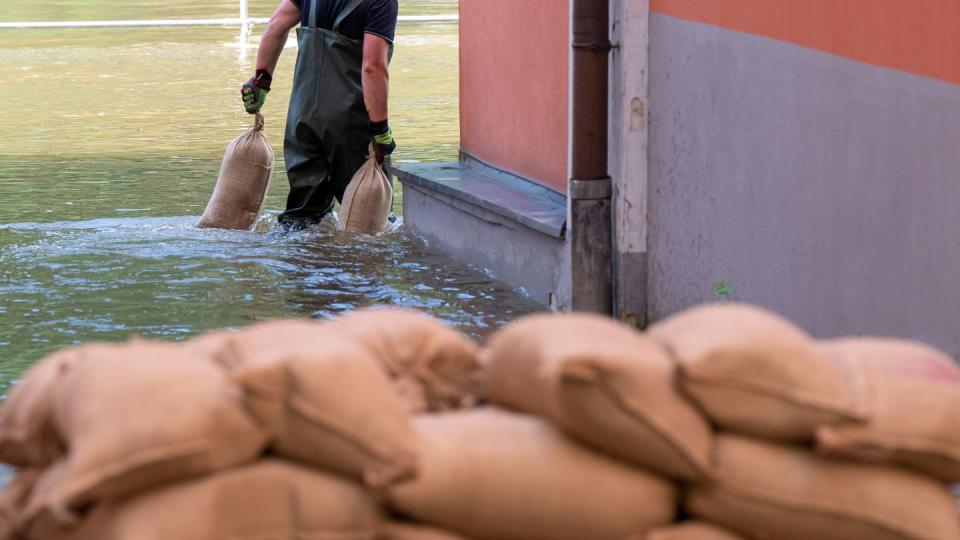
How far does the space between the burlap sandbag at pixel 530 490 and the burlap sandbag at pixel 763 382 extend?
199 mm

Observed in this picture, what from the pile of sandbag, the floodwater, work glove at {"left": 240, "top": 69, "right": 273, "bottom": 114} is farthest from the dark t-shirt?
the pile of sandbag

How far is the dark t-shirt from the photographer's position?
796cm

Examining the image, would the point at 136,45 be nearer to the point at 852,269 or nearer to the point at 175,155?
the point at 175,155

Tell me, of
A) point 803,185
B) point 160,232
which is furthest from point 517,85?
point 803,185

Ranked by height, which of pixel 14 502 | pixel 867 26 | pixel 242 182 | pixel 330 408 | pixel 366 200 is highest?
pixel 867 26

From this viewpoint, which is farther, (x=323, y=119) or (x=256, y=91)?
(x=323, y=119)

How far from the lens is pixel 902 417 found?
2.51 meters

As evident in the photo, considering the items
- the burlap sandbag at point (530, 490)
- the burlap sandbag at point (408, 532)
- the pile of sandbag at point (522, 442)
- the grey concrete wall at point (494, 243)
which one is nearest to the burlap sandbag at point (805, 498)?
the pile of sandbag at point (522, 442)

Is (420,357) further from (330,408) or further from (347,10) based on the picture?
(347,10)

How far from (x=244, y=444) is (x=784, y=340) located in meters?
0.94

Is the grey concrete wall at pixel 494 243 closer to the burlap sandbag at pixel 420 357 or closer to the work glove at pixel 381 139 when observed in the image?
the work glove at pixel 381 139

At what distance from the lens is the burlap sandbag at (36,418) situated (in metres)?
2.60

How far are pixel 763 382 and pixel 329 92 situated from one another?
6100mm

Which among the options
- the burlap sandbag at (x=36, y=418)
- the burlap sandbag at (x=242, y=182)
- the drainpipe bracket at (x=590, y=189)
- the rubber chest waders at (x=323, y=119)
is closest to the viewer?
Answer: the burlap sandbag at (x=36, y=418)
